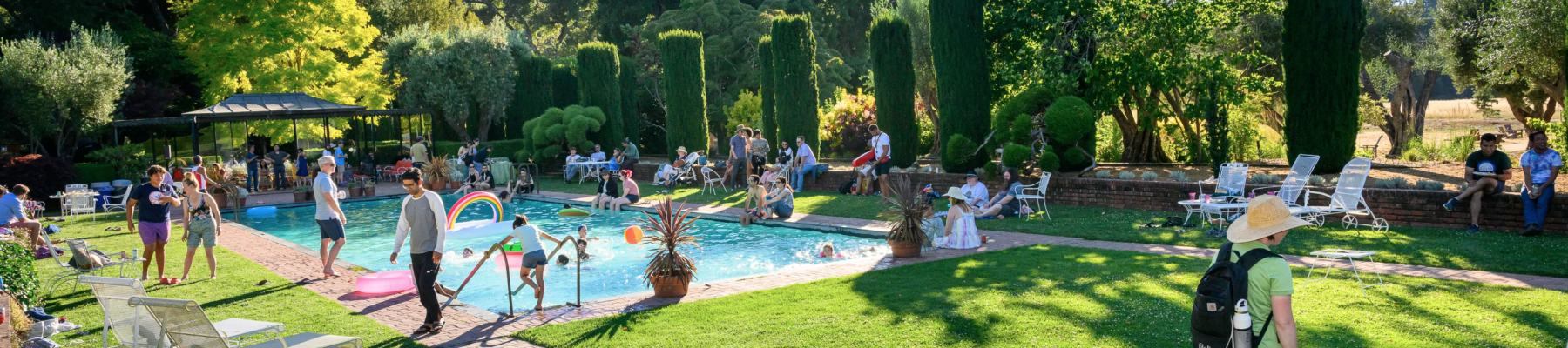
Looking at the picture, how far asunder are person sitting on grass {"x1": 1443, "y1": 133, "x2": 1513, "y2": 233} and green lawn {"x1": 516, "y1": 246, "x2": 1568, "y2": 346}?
4.00 meters

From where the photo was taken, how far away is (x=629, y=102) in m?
33.3

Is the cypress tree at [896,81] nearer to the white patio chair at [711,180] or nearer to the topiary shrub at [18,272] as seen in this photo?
the white patio chair at [711,180]

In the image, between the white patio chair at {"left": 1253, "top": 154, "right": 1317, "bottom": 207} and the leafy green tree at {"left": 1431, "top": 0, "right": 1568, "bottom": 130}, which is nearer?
the white patio chair at {"left": 1253, "top": 154, "right": 1317, "bottom": 207}

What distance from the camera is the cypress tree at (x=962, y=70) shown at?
19.7 metres

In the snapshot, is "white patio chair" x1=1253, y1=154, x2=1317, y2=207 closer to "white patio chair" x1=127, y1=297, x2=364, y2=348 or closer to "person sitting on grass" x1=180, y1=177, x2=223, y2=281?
"white patio chair" x1=127, y1=297, x2=364, y2=348

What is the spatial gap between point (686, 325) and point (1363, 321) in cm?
522

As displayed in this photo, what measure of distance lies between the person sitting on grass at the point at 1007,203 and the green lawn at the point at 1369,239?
27 cm

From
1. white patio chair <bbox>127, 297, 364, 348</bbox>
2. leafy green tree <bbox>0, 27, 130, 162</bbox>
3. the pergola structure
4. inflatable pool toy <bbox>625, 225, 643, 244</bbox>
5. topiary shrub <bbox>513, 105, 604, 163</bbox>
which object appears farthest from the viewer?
topiary shrub <bbox>513, 105, 604, 163</bbox>

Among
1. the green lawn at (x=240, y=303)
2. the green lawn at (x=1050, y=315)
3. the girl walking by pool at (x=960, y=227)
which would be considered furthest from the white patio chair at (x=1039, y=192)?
the green lawn at (x=240, y=303)

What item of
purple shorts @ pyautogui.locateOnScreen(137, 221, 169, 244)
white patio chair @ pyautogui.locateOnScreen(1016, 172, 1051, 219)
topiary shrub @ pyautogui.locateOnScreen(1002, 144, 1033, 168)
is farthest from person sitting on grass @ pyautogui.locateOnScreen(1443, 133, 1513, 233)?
purple shorts @ pyautogui.locateOnScreen(137, 221, 169, 244)

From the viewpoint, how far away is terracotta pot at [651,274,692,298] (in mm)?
9141

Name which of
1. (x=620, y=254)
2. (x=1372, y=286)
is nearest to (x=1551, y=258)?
(x=1372, y=286)

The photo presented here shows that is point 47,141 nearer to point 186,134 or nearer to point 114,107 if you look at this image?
point 114,107

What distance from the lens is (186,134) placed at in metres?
34.8
